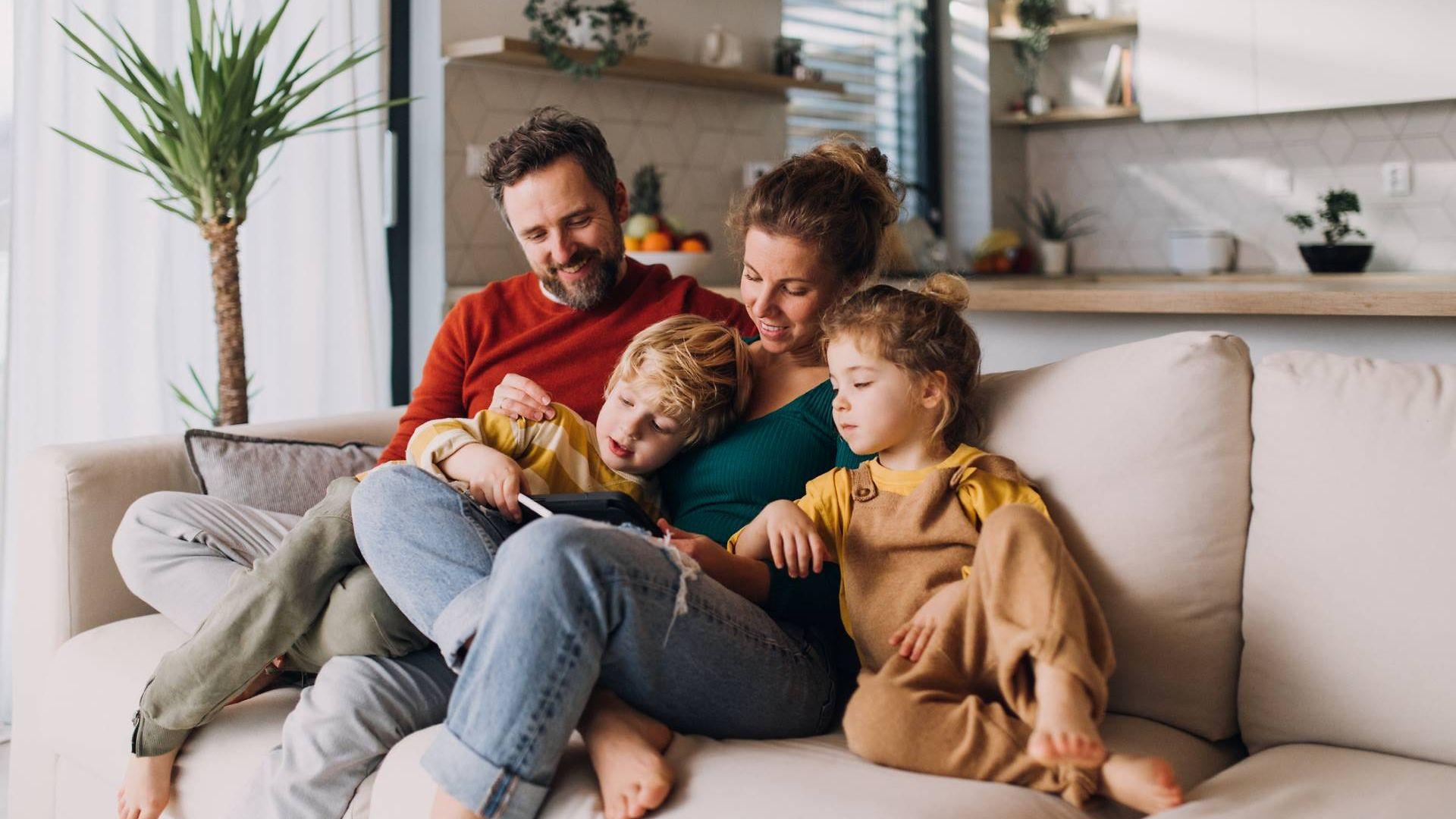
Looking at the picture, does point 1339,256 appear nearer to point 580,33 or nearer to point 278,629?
point 580,33

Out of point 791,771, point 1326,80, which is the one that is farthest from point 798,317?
point 1326,80

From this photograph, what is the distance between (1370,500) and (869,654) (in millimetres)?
607

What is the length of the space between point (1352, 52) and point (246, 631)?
354 centimetres

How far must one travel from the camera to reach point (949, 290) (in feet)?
5.56

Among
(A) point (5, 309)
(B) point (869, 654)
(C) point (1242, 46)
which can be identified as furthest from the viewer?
(C) point (1242, 46)

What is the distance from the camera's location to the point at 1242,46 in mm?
3996

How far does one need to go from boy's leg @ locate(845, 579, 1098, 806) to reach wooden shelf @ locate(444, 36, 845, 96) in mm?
2453

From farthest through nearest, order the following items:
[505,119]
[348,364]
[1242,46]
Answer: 1. [1242,46]
2. [505,119]
3. [348,364]

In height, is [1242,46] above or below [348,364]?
above

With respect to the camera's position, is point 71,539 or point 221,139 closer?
point 71,539

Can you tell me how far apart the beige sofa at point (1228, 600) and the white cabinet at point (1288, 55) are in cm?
264

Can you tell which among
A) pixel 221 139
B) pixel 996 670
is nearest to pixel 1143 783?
pixel 996 670

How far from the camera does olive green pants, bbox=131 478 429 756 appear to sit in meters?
1.70

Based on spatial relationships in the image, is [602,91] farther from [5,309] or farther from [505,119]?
[5,309]
